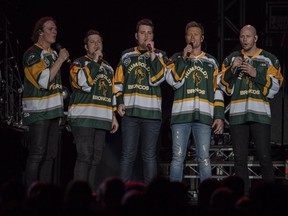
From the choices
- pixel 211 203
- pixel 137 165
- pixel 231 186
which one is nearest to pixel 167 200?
pixel 211 203

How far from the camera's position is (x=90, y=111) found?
701cm

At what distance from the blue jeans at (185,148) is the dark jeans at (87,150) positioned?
732mm

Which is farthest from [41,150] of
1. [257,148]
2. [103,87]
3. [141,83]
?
[257,148]

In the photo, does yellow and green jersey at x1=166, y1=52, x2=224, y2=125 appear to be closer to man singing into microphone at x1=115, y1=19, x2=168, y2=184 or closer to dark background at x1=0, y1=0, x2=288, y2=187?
man singing into microphone at x1=115, y1=19, x2=168, y2=184

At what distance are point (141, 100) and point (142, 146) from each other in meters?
0.45

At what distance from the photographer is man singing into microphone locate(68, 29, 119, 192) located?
6.93 meters

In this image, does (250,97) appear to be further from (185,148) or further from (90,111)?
(90,111)

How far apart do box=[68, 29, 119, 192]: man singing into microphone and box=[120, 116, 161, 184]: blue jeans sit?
0.71ft

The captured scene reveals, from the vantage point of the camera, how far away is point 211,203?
4.69 m

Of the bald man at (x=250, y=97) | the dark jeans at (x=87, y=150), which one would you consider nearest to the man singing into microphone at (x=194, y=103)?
the bald man at (x=250, y=97)

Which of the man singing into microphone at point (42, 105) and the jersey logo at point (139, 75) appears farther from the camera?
the jersey logo at point (139, 75)

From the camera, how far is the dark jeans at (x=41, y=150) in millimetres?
6641

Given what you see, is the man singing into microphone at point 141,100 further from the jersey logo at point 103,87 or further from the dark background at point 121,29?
the dark background at point 121,29

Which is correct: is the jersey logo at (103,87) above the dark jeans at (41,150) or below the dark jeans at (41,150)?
above
